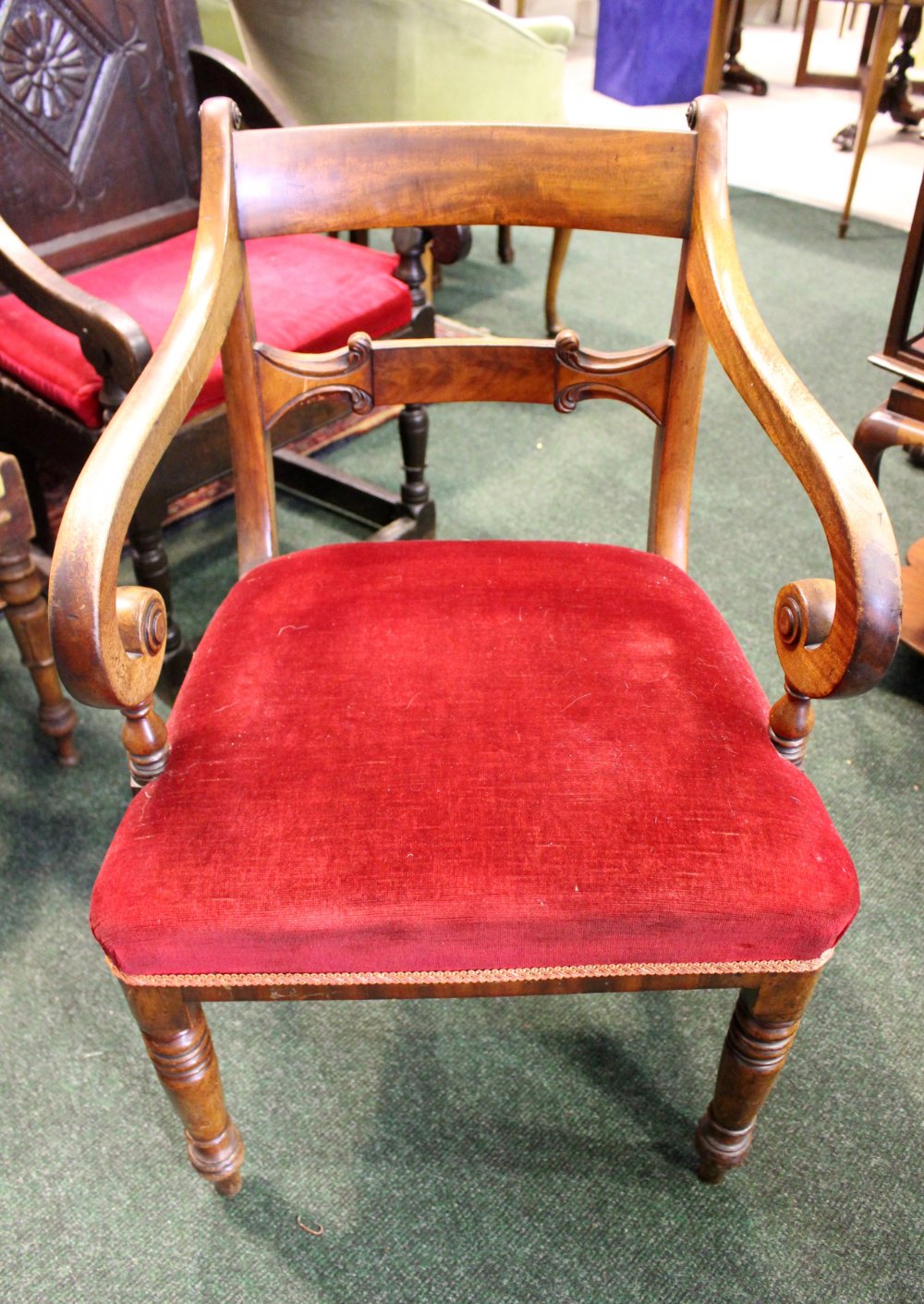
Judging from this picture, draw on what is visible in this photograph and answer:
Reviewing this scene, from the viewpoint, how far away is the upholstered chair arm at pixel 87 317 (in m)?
1.21

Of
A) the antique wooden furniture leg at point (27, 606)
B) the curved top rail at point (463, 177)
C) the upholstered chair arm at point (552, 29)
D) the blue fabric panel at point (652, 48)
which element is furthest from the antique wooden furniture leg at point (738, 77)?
the antique wooden furniture leg at point (27, 606)

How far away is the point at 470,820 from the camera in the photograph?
76cm

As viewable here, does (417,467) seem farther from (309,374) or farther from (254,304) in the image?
(309,374)

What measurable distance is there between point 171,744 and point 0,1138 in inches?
21.5

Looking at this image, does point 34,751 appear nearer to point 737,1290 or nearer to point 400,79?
point 737,1290

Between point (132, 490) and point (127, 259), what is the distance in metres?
1.03

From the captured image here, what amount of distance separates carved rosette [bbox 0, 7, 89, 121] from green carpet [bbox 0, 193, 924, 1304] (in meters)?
0.92

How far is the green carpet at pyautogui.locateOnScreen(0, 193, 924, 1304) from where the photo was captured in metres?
0.98

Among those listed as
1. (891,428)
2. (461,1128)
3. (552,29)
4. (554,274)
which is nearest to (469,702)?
(461,1128)

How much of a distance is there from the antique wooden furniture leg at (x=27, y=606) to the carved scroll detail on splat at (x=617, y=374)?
665 mm

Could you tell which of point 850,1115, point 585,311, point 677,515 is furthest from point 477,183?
point 585,311

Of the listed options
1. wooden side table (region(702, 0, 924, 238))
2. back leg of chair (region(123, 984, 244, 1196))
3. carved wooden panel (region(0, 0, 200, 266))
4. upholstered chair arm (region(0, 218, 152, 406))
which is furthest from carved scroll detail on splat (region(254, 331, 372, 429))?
wooden side table (region(702, 0, 924, 238))

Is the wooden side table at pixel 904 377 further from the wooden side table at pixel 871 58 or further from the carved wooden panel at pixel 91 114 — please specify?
the wooden side table at pixel 871 58

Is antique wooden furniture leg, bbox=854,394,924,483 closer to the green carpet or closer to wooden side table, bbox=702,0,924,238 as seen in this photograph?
the green carpet
